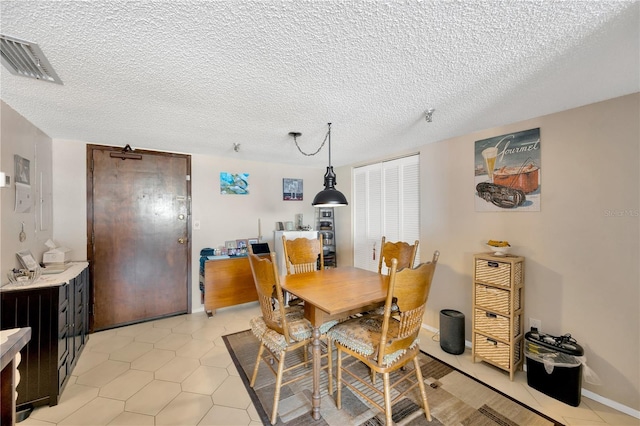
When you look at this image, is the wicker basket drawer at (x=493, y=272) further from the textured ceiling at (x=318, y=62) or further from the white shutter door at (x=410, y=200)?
the textured ceiling at (x=318, y=62)

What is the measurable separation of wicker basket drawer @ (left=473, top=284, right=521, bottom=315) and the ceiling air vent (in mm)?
3541

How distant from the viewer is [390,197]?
3762mm

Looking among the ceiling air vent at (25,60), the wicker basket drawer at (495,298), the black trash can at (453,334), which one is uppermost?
the ceiling air vent at (25,60)

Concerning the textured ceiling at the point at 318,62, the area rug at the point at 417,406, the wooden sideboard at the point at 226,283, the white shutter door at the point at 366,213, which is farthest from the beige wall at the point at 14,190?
the white shutter door at the point at 366,213

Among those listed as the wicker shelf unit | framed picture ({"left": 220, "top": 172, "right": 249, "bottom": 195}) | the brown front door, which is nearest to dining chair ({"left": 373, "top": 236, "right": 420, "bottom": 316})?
the wicker shelf unit

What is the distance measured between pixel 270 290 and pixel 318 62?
1.49 metres

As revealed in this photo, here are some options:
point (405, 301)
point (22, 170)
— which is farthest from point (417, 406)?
point (22, 170)

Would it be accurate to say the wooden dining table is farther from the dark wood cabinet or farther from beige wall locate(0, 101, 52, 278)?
beige wall locate(0, 101, 52, 278)

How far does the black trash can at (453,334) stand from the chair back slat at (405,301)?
3.88 ft

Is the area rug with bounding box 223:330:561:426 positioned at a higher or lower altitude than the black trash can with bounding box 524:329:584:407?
lower

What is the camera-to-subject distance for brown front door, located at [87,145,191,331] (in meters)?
3.21

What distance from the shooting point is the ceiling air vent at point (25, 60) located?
1312 mm

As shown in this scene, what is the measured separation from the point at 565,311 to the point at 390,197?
2166mm

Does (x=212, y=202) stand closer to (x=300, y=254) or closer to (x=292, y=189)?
(x=292, y=189)
